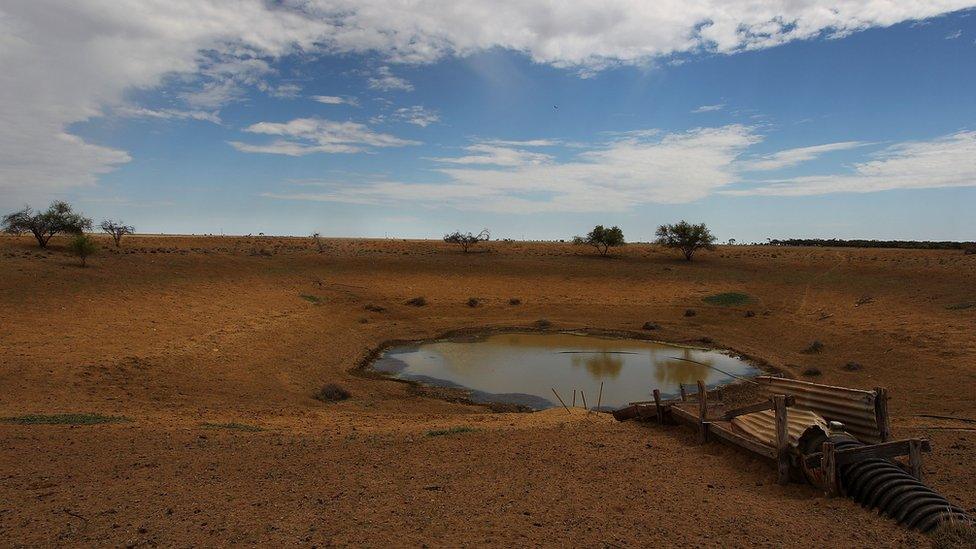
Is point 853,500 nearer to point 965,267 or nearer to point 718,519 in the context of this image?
point 718,519

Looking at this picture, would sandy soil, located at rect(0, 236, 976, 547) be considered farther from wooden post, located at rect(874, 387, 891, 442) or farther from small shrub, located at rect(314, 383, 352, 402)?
wooden post, located at rect(874, 387, 891, 442)

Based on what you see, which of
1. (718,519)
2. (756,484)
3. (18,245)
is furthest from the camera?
(18,245)

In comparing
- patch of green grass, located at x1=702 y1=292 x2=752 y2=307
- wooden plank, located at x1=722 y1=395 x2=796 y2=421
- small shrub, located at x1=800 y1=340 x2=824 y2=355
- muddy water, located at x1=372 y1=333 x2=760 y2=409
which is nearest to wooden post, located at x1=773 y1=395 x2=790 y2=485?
wooden plank, located at x1=722 y1=395 x2=796 y2=421

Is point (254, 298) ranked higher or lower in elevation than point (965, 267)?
lower

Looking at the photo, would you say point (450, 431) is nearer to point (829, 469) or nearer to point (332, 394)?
point (332, 394)

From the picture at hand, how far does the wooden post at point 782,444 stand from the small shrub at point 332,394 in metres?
10.3

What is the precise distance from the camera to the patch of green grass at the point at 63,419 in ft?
31.7

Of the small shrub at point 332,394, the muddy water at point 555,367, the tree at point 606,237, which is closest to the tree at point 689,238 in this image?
the tree at point 606,237

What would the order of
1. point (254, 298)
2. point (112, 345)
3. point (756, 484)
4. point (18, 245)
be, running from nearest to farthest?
1. point (756, 484)
2. point (112, 345)
3. point (254, 298)
4. point (18, 245)

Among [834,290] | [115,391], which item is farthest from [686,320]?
[115,391]

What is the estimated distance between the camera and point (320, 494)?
6793 mm

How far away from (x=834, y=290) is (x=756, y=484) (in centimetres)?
2907

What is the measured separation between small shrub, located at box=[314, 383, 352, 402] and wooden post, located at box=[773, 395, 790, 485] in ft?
33.8

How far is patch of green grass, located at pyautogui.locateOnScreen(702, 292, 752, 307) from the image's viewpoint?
31.1 metres
